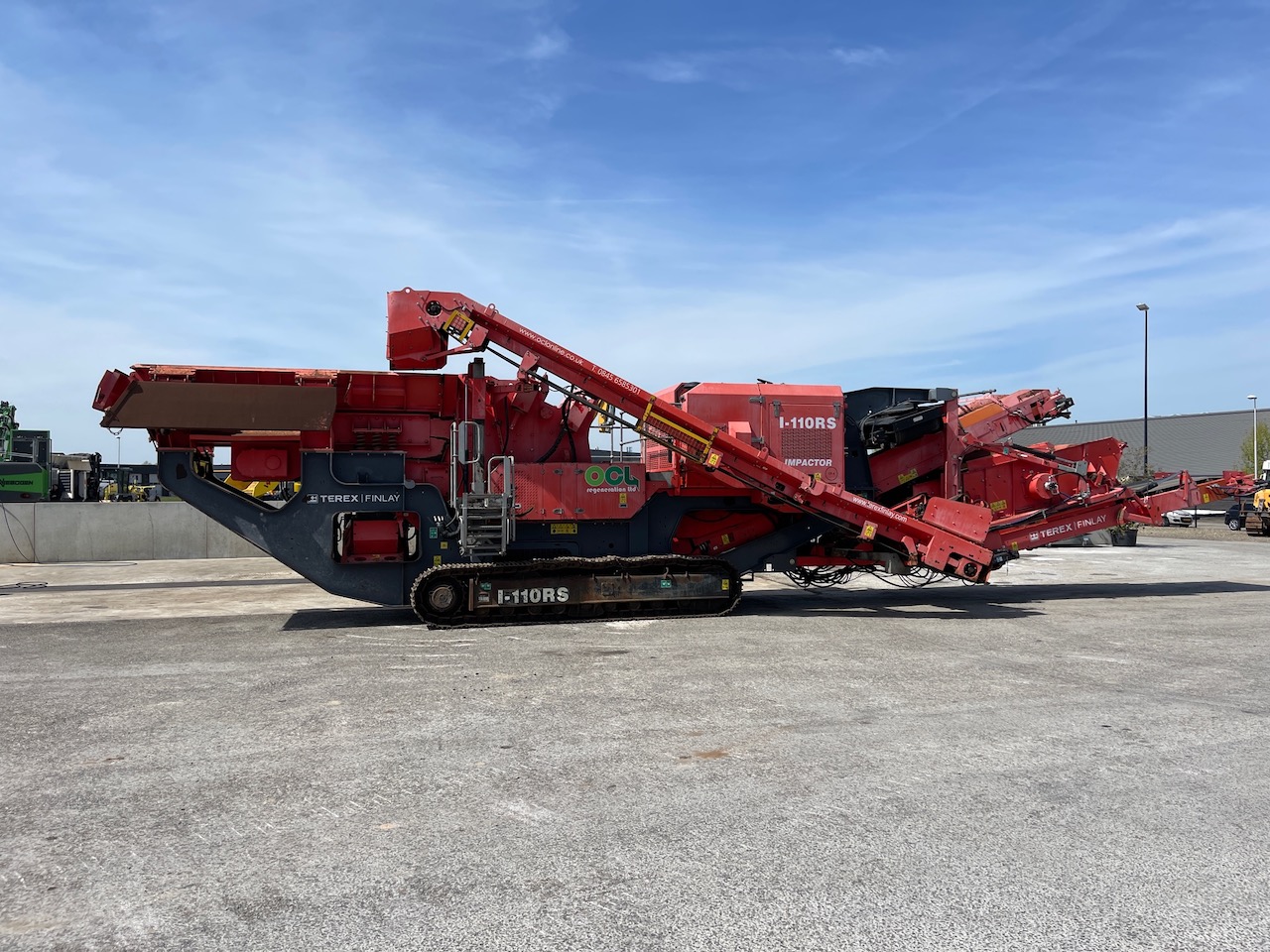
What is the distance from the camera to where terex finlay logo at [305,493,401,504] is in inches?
428

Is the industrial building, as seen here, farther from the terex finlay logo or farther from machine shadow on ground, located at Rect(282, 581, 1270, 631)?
the terex finlay logo

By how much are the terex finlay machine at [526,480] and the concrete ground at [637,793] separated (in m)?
1.53

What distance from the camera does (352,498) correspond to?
11.0 m

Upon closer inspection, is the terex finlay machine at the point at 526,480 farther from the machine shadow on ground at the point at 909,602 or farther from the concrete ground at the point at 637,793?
the concrete ground at the point at 637,793

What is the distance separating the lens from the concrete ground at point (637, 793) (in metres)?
3.48

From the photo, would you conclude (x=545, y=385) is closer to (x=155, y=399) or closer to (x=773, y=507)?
(x=773, y=507)

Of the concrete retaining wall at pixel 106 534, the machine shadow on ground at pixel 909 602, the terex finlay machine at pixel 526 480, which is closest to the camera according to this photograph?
the terex finlay machine at pixel 526 480

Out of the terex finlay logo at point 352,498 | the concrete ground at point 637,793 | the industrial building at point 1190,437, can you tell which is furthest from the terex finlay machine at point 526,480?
the industrial building at point 1190,437

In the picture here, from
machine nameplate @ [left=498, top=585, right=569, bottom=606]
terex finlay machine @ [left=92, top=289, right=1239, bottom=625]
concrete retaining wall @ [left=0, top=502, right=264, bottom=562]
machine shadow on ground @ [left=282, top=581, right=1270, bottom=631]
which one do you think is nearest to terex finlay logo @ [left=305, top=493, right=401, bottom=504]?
terex finlay machine @ [left=92, top=289, right=1239, bottom=625]

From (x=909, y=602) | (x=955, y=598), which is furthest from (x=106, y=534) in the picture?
(x=955, y=598)

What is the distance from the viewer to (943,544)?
38.0ft

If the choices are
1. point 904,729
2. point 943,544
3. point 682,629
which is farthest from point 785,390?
point 904,729

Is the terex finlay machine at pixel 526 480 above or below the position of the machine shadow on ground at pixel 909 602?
above

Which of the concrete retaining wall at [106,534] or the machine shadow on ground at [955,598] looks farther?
the concrete retaining wall at [106,534]
